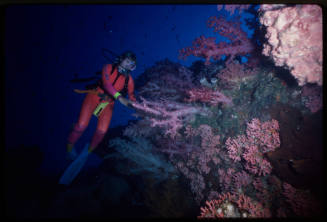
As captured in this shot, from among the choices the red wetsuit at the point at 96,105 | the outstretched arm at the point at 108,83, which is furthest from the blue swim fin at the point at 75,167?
the outstretched arm at the point at 108,83

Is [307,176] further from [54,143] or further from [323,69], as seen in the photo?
[54,143]

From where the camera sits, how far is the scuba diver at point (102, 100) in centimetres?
402

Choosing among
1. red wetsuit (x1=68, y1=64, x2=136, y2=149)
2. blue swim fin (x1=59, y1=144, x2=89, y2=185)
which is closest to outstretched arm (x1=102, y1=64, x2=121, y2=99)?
red wetsuit (x1=68, y1=64, x2=136, y2=149)

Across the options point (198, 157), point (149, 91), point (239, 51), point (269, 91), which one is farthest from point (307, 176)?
point (149, 91)

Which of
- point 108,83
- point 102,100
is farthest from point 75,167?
point 108,83

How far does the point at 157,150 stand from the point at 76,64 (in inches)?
1587

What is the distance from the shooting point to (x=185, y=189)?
10.6ft

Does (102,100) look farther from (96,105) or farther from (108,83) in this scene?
(108,83)

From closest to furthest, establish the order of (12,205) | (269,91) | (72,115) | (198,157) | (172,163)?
(12,205) → (269,91) → (198,157) → (172,163) → (72,115)

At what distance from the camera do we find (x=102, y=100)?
4.39 metres

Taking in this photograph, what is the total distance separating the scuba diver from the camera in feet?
13.2

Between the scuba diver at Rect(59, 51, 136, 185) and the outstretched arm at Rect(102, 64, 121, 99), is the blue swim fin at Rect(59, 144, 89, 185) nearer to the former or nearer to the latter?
the scuba diver at Rect(59, 51, 136, 185)

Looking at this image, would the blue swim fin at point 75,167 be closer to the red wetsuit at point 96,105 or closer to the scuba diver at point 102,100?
the scuba diver at point 102,100

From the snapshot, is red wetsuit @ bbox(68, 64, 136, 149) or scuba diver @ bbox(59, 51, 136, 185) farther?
red wetsuit @ bbox(68, 64, 136, 149)
